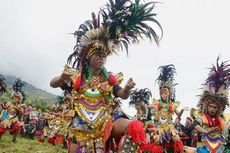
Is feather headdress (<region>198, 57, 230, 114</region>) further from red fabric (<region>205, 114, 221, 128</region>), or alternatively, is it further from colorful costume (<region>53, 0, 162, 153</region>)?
colorful costume (<region>53, 0, 162, 153</region>)

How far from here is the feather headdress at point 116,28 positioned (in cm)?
453

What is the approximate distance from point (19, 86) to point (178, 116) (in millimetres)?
7499

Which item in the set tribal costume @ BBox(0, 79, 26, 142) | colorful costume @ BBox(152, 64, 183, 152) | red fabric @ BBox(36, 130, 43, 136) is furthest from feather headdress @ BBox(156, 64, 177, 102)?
red fabric @ BBox(36, 130, 43, 136)

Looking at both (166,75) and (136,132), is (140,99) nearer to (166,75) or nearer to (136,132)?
(166,75)

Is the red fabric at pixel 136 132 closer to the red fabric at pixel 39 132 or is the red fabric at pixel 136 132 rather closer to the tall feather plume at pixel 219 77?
the tall feather plume at pixel 219 77

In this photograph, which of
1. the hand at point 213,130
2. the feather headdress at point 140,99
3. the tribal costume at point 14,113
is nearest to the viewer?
the hand at point 213,130

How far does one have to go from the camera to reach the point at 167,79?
36.2ft

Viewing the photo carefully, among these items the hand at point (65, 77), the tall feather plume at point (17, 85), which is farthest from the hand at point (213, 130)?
the tall feather plume at point (17, 85)

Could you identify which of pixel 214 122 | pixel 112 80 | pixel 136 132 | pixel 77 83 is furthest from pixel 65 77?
pixel 214 122

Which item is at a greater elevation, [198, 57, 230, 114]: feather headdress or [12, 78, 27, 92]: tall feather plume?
[12, 78, 27, 92]: tall feather plume

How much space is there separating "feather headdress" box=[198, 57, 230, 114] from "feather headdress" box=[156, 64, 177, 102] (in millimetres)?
3843

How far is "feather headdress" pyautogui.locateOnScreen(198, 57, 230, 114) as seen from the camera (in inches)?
253

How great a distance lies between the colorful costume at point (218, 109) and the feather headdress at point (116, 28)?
95.4 inches

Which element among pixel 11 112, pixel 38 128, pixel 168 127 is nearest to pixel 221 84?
pixel 168 127
